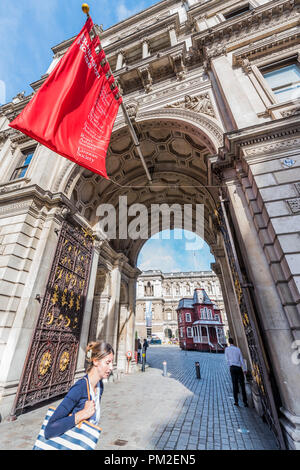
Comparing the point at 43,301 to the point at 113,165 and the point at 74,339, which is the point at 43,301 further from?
the point at 113,165

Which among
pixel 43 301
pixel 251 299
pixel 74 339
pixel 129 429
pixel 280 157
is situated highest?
Answer: pixel 280 157

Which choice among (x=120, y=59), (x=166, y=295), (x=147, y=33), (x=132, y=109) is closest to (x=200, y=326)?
(x=166, y=295)

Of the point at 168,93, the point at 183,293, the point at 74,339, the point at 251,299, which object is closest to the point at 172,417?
the point at 251,299

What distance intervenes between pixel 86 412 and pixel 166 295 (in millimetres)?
53919

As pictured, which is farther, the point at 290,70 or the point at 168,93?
the point at 168,93

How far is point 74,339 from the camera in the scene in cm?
827

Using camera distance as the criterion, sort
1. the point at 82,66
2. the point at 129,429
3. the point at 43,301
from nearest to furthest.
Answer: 1. the point at 129,429
2. the point at 82,66
3. the point at 43,301

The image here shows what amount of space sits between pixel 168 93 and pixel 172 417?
12.6 metres

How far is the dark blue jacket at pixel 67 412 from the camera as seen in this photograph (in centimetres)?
182

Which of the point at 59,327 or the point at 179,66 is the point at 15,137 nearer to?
the point at 179,66

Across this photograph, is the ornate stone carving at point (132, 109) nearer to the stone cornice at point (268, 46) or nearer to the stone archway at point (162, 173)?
the stone archway at point (162, 173)

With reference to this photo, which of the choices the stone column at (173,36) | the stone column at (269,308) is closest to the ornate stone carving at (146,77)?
the stone column at (173,36)

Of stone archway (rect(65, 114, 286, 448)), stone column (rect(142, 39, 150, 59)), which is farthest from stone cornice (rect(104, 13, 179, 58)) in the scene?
stone archway (rect(65, 114, 286, 448))

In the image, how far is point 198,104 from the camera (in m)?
8.34
